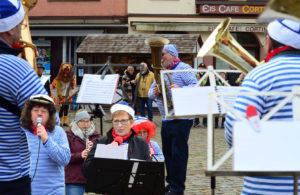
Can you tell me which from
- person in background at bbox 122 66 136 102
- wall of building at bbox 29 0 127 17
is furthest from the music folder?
wall of building at bbox 29 0 127 17

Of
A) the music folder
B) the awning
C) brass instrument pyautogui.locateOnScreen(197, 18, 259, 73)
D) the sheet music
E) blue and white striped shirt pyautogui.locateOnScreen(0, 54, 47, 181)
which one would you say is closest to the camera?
blue and white striped shirt pyautogui.locateOnScreen(0, 54, 47, 181)

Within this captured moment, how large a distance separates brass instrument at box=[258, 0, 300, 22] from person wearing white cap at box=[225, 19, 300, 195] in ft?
1.54

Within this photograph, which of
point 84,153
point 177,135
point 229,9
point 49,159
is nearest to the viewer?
point 49,159

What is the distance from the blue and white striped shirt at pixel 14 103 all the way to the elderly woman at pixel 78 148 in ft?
7.10

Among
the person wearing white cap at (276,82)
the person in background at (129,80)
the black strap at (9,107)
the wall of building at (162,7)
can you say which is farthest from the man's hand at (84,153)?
the wall of building at (162,7)

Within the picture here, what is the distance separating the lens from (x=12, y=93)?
2781 mm

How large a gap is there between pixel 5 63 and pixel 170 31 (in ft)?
67.3

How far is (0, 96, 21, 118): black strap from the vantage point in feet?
9.13

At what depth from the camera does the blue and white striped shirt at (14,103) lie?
2764 mm

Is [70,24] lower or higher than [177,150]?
lower

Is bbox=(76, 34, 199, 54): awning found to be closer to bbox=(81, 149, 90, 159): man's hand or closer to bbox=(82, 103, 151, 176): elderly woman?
bbox=(81, 149, 90, 159): man's hand

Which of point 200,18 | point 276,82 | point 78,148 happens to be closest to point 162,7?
point 200,18

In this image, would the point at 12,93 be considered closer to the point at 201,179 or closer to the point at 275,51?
the point at 275,51

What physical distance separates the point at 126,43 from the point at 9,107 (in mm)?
18104
